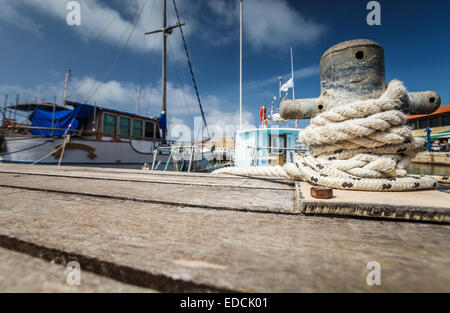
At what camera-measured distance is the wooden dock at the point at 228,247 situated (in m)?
0.32

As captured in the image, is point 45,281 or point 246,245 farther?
point 246,245

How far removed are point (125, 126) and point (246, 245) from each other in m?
10.7

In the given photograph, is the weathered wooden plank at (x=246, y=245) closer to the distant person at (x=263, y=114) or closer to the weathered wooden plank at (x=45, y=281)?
the weathered wooden plank at (x=45, y=281)

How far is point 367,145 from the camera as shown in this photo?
1.11m

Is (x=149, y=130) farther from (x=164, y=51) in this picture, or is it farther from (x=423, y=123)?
(x=423, y=123)

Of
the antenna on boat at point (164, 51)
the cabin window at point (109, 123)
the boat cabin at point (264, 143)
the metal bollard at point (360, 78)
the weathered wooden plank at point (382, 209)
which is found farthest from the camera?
the antenna on boat at point (164, 51)

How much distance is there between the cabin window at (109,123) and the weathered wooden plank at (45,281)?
1008 cm

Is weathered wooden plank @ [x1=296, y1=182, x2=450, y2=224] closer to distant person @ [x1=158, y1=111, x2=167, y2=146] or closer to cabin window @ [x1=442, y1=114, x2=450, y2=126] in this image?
distant person @ [x1=158, y1=111, x2=167, y2=146]

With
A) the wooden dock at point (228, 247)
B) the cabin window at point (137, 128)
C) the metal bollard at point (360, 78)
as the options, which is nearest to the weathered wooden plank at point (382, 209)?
the wooden dock at point (228, 247)

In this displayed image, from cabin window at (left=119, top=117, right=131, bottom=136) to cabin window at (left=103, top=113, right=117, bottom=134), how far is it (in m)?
0.32

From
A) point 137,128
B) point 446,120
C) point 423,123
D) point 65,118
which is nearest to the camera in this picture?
point 65,118

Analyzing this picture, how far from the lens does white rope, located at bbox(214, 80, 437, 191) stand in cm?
102

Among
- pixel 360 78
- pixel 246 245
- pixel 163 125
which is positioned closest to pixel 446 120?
pixel 163 125

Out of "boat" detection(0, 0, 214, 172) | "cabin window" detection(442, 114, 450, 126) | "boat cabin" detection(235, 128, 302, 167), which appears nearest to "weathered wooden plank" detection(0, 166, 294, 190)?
"boat" detection(0, 0, 214, 172)
